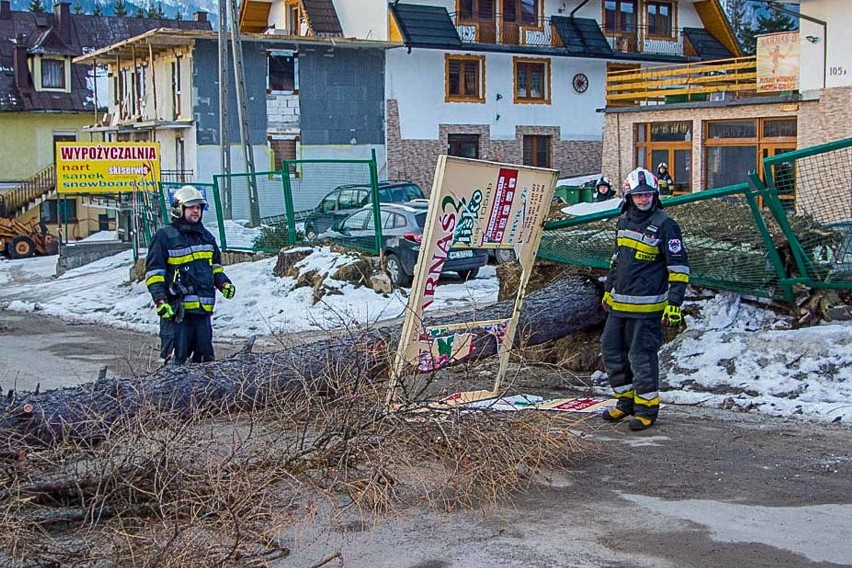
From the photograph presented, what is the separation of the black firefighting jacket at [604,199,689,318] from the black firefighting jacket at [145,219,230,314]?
10.7 ft

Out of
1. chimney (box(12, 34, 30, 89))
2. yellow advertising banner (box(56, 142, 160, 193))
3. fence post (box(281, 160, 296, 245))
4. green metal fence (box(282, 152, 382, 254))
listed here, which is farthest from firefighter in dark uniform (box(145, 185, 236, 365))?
chimney (box(12, 34, 30, 89))

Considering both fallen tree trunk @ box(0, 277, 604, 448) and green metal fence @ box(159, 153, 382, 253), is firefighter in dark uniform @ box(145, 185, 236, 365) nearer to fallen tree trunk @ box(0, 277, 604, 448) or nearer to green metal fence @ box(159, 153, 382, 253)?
fallen tree trunk @ box(0, 277, 604, 448)

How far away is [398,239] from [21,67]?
118ft

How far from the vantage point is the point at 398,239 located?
688 inches

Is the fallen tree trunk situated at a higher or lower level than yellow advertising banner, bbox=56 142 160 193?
lower

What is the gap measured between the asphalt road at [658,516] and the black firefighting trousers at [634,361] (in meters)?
0.22


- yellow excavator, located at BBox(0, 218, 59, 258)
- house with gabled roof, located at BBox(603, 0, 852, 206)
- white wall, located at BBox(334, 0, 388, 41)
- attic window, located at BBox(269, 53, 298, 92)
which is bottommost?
yellow excavator, located at BBox(0, 218, 59, 258)

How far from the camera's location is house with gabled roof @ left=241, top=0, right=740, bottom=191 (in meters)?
36.6

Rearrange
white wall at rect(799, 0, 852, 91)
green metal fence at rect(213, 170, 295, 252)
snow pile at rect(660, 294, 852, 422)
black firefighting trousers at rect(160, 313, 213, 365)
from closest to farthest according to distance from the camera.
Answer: snow pile at rect(660, 294, 852, 422) < black firefighting trousers at rect(160, 313, 213, 365) < green metal fence at rect(213, 170, 295, 252) < white wall at rect(799, 0, 852, 91)

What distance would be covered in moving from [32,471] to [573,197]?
23.6 meters

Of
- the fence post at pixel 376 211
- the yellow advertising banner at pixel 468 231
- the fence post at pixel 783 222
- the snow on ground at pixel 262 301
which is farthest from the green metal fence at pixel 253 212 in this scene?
the fence post at pixel 783 222

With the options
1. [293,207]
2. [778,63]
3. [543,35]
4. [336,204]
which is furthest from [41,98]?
[293,207]

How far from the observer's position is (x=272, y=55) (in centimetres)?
3459

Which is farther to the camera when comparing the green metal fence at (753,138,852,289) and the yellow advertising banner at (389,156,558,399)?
the green metal fence at (753,138,852,289)
